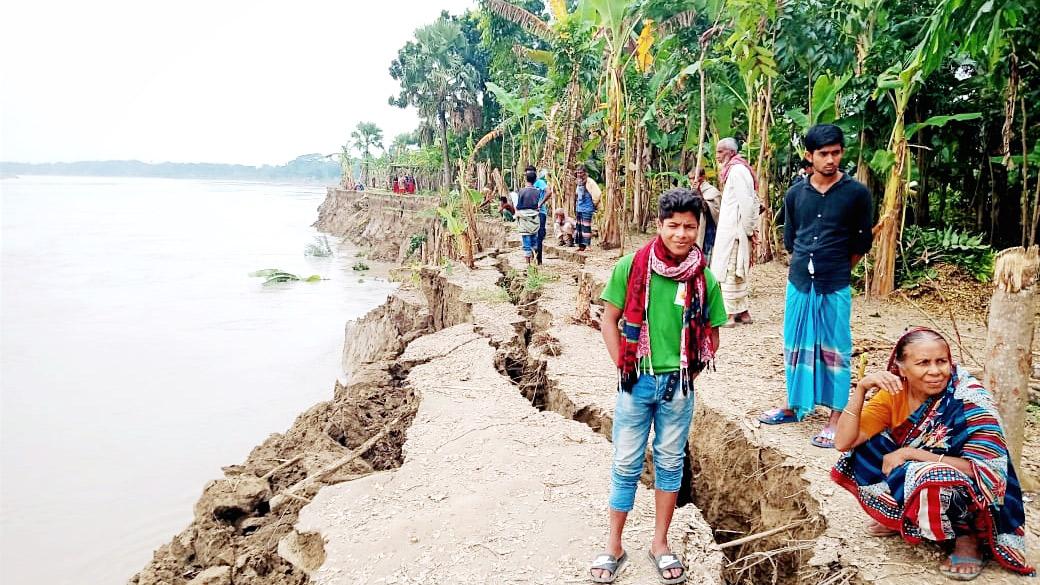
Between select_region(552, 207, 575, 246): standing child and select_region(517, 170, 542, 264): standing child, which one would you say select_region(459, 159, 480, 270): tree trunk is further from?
select_region(552, 207, 575, 246): standing child

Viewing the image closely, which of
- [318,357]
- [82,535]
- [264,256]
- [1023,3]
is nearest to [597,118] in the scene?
[318,357]

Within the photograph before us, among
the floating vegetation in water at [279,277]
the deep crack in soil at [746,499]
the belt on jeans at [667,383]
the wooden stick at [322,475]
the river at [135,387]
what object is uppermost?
the belt on jeans at [667,383]

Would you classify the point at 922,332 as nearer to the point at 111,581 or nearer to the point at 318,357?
the point at 111,581

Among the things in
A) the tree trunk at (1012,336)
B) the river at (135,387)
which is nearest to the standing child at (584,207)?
the river at (135,387)

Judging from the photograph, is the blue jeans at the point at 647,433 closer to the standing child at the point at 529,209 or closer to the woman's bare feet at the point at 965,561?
the woman's bare feet at the point at 965,561

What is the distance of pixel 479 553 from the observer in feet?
9.21

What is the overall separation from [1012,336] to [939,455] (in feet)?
2.40

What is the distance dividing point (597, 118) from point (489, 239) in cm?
663

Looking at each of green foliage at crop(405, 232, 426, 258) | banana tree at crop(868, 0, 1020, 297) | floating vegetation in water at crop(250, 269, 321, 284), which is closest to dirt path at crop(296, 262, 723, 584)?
banana tree at crop(868, 0, 1020, 297)

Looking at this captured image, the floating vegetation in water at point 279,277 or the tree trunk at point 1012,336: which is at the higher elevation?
the tree trunk at point 1012,336

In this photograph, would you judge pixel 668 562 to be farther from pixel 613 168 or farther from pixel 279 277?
pixel 279 277

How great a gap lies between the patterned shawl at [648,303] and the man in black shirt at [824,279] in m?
1.36

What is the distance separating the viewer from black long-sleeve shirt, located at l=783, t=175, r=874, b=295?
3320 mm

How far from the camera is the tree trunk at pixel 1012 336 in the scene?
258 centimetres
